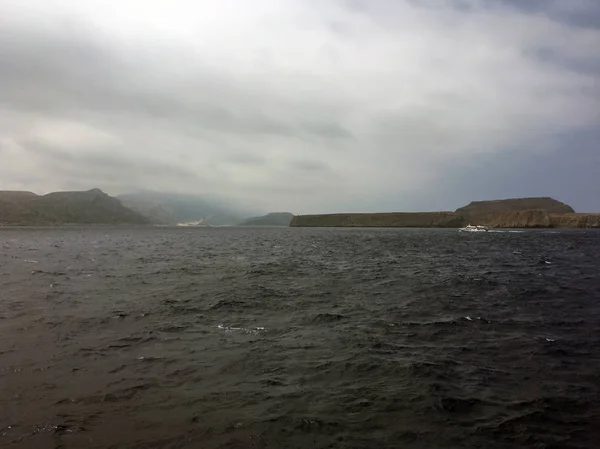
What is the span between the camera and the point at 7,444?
8797 mm

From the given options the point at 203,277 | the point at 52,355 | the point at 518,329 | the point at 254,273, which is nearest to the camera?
the point at 52,355

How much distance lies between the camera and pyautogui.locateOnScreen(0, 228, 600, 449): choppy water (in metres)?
9.69

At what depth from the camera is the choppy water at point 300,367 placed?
9688 mm

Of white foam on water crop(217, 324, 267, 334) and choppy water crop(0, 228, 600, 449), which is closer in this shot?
choppy water crop(0, 228, 600, 449)

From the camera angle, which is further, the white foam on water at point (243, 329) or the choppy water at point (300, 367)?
the white foam on water at point (243, 329)

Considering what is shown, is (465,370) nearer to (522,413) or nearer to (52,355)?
(522,413)

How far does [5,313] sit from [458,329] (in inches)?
895

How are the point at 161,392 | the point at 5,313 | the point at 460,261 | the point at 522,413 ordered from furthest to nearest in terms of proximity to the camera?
the point at 460,261 → the point at 5,313 → the point at 161,392 → the point at 522,413

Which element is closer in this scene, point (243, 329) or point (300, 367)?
point (300, 367)

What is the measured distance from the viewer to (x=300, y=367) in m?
14.0

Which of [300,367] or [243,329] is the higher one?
[243,329]

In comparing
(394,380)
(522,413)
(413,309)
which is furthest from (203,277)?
(522,413)

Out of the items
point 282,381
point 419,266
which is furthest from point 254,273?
point 282,381

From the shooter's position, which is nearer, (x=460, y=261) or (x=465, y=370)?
(x=465, y=370)
